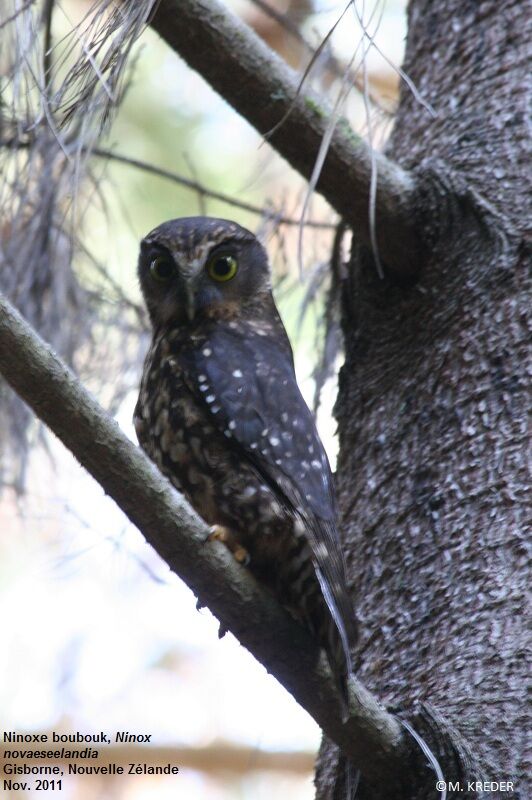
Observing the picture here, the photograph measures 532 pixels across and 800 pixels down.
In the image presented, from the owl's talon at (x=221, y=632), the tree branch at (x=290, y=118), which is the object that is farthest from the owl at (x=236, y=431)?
the tree branch at (x=290, y=118)

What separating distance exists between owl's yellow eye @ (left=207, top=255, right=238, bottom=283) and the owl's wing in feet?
0.62

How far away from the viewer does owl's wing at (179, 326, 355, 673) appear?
2.25m

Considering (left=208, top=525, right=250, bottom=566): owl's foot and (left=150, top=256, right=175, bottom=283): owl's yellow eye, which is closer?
(left=208, top=525, right=250, bottom=566): owl's foot

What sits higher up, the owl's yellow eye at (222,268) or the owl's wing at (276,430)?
the owl's yellow eye at (222,268)

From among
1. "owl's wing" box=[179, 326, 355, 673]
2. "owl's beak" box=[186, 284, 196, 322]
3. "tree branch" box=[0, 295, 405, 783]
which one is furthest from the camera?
"owl's beak" box=[186, 284, 196, 322]

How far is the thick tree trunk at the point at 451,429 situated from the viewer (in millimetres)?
2139

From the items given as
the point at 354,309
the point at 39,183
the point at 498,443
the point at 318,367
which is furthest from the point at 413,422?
the point at 39,183

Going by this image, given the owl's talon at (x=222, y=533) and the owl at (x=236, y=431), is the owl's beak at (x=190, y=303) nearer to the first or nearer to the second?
the owl at (x=236, y=431)

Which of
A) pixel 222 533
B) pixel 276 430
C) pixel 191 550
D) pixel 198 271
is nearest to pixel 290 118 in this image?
pixel 198 271

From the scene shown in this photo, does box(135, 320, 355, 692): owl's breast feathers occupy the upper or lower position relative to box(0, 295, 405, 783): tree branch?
upper

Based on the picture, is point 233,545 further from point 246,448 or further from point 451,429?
point 451,429

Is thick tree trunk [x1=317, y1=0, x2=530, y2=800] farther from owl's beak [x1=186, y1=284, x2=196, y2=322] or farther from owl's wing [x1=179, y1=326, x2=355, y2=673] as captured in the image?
owl's beak [x1=186, y1=284, x2=196, y2=322]

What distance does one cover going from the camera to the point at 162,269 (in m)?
2.89

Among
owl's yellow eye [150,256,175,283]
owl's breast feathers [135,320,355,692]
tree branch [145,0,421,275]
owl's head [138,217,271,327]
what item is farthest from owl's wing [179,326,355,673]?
tree branch [145,0,421,275]
